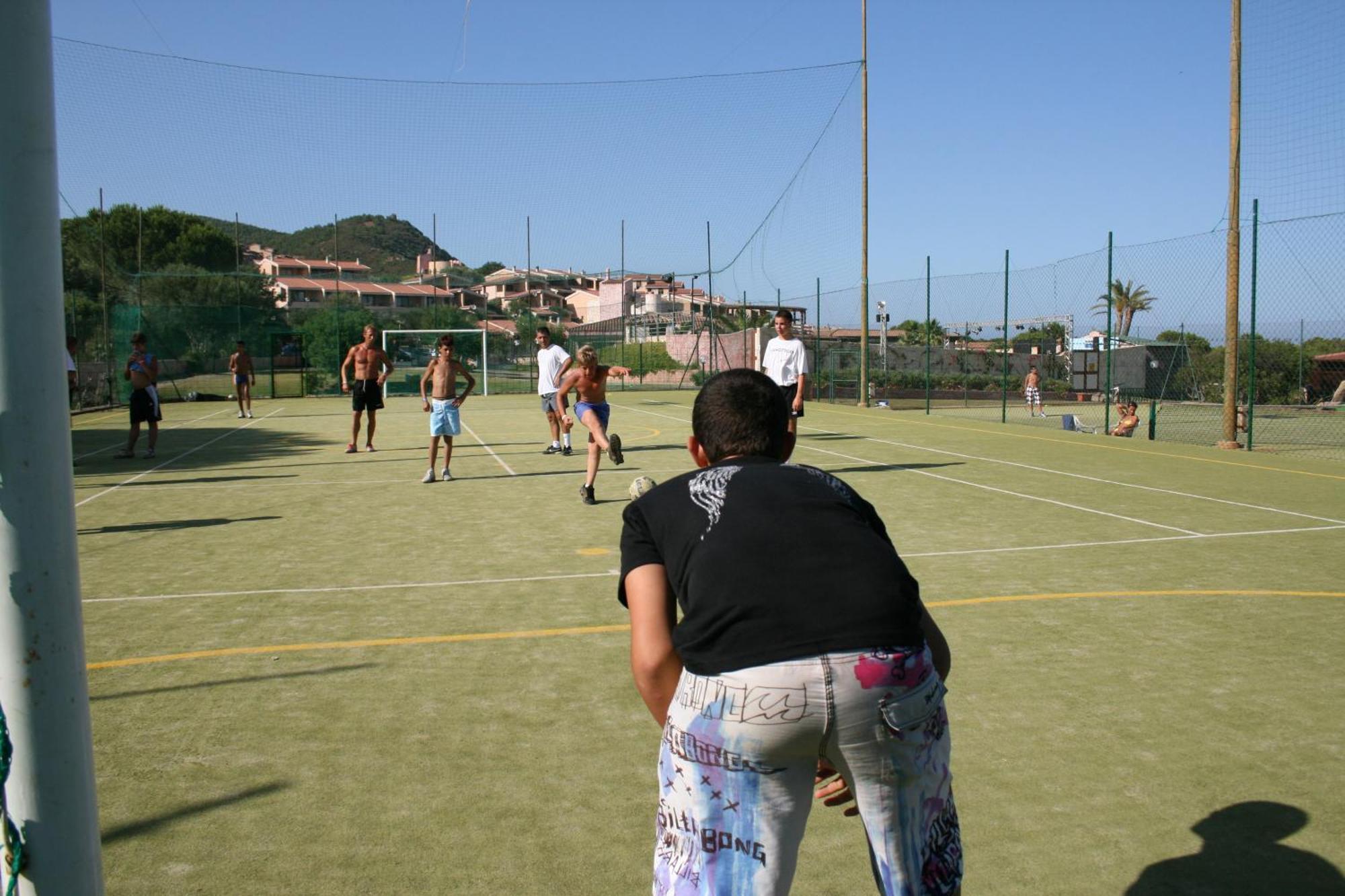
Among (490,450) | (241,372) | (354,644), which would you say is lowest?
(354,644)

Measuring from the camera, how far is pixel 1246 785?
423 cm

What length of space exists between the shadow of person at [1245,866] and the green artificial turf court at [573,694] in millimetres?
12

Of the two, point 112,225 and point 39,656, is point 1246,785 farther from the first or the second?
point 112,225

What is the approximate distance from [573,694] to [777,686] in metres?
3.32

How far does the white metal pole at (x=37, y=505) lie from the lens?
6.30 ft

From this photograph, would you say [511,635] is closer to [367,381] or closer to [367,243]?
[367,381]

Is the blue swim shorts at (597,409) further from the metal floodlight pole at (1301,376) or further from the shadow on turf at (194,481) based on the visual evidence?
the metal floodlight pole at (1301,376)

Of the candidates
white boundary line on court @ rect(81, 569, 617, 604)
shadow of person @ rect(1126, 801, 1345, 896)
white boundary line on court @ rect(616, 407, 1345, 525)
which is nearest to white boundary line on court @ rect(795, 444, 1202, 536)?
white boundary line on court @ rect(616, 407, 1345, 525)

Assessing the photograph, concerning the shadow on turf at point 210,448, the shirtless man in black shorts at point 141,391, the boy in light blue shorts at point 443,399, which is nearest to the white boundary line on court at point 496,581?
the boy in light blue shorts at point 443,399

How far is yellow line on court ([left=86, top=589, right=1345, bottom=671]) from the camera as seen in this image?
5969mm

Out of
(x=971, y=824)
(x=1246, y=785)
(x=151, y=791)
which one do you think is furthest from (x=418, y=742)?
(x=1246, y=785)

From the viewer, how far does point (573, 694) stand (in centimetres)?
539

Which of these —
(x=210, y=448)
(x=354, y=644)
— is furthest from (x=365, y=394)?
(x=354, y=644)

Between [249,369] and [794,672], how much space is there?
27012 millimetres
